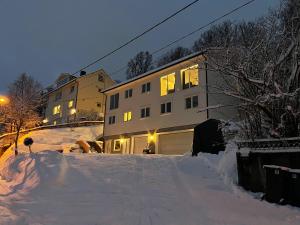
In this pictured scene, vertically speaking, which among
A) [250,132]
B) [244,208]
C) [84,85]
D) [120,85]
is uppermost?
[84,85]

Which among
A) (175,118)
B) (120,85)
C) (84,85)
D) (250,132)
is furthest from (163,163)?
(84,85)

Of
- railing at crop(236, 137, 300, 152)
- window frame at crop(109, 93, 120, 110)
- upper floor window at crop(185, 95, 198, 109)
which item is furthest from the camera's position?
window frame at crop(109, 93, 120, 110)

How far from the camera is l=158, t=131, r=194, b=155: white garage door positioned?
25875mm

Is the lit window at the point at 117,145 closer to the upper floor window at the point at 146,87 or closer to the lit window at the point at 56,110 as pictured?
the upper floor window at the point at 146,87

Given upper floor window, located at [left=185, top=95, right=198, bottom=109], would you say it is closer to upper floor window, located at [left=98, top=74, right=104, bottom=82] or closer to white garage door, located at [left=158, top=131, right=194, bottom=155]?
white garage door, located at [left=158, top=131, right=194, bottom=155]

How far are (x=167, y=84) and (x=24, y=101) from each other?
2252 cm

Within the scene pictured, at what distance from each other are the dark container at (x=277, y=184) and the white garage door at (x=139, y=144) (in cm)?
2142

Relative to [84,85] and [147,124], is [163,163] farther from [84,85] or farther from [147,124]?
[84,85]

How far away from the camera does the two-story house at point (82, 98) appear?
162ft

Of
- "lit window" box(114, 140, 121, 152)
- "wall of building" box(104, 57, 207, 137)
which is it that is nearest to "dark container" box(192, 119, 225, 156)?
"wall of building" box(104, 57, 207, 137)

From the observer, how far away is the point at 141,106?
103ft

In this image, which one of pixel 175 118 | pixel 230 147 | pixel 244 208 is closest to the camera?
pixel 244 208

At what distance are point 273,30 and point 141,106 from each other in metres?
20.5

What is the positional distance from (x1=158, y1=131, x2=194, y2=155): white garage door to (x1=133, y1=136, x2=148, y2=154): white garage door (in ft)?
7.55
